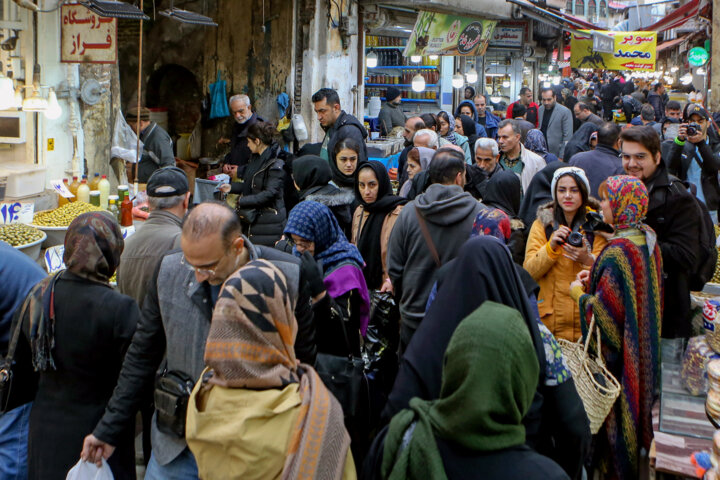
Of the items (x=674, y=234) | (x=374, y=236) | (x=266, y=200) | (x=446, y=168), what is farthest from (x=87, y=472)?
(x=266, y=200)

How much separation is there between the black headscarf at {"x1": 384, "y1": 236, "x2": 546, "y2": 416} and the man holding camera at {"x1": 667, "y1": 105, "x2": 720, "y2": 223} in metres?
5.65

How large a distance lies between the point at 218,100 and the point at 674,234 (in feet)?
24.6

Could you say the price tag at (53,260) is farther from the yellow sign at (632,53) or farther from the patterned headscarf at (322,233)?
the yellow sign at (632,53)

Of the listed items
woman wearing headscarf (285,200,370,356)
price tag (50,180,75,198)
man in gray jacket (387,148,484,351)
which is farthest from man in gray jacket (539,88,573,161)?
woman wearing headscarf (285,200,370,356)

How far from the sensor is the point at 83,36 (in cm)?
641

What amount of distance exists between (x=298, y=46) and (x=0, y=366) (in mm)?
7900

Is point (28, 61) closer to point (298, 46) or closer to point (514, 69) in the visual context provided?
point (298, 46)

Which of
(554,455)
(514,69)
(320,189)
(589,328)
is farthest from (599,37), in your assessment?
(554,455)

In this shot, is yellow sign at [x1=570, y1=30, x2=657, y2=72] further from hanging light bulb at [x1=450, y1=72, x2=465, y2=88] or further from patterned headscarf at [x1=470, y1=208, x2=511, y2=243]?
patterned headscarf at [x1=470, y1=208, x2=511, y2=243]

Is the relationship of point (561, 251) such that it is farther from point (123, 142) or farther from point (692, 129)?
point (123, 142)

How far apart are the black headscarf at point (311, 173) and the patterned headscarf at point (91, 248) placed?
2466 mm

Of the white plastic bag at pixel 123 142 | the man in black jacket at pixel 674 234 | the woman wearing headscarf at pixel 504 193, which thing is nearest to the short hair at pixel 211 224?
the man in black jacket at pixel 674 234

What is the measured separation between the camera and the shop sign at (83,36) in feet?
20.8

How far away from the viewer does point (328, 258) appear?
4.11 m
